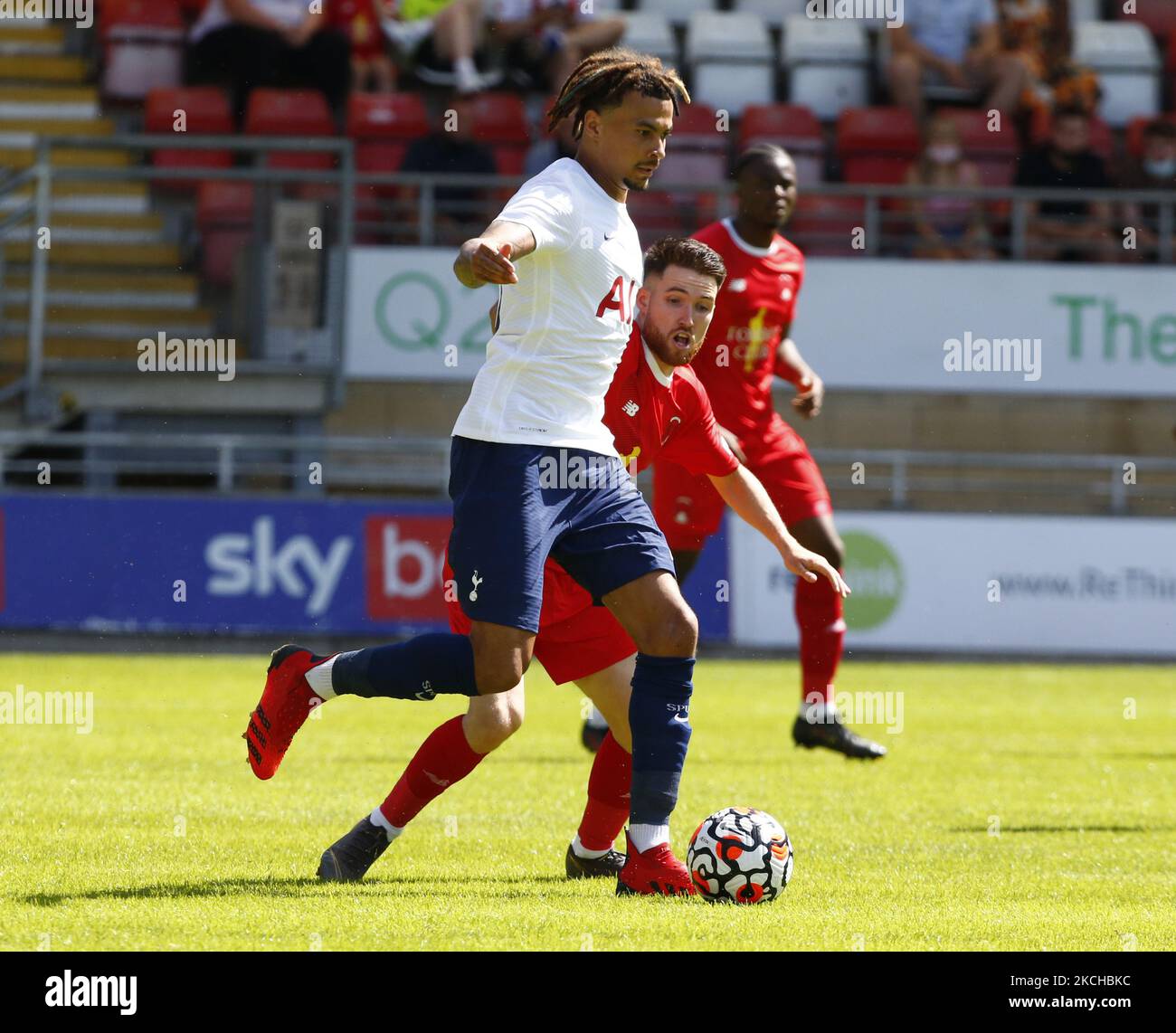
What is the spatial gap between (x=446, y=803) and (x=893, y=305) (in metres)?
12.1

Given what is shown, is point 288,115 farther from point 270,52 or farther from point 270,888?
point 270,888

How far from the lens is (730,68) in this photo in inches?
826

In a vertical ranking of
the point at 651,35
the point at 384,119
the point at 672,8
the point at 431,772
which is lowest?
the point at 431,772

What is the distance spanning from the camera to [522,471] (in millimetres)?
→ 5312

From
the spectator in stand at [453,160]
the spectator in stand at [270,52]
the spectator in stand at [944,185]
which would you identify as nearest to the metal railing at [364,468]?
the spectator in stand at [453,160]

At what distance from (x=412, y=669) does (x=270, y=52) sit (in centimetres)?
1528

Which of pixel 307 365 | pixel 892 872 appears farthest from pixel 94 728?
pixel 307 365

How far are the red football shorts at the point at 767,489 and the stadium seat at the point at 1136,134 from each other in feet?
39.3

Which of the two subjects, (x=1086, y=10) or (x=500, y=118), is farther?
(x=1086, y=10)

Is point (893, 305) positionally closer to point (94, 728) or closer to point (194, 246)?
point (194, 246)

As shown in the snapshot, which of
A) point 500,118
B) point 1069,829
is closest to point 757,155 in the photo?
point 1069,829

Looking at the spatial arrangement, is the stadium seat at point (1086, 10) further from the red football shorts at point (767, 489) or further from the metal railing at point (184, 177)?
the red football shorts at point (767, 489)

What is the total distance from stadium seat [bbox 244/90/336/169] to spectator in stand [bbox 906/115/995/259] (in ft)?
19.3

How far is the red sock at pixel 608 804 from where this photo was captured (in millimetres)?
5953
